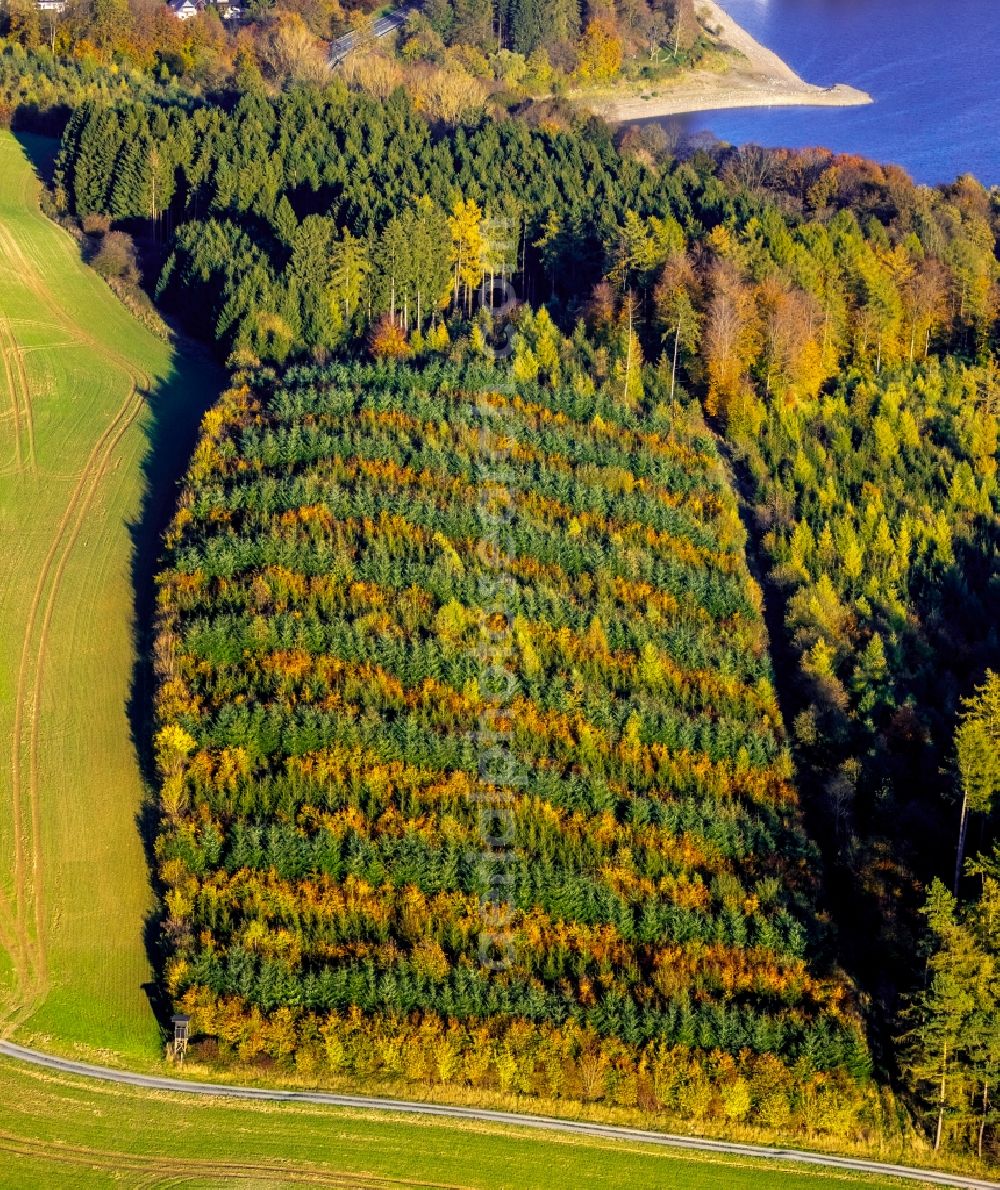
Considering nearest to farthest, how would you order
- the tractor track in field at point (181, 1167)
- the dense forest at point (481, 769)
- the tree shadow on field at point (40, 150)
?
1. the tractor track in field at point (181, 1167)
2. the dense forest at point (481, 769)
3. the tree shadow on field at point (40, 150)

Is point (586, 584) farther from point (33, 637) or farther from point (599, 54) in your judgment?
point (599, 54)

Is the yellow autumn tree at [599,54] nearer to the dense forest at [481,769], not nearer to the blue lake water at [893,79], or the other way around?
the blue lake water at [893,79]

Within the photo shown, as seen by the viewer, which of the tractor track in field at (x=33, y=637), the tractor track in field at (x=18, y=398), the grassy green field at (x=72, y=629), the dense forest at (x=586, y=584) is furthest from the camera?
the tractor track in field at (x=18, y=398)

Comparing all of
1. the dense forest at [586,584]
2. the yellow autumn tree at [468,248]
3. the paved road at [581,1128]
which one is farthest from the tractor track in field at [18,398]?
the paved road at [581,1128]

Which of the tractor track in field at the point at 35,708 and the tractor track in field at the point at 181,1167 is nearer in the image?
the tractor track in field at the point at 181,1167

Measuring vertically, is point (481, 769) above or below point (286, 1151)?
above

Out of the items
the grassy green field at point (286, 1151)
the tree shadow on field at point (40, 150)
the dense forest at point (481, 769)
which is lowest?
the grassy green field at point (286, 1151)

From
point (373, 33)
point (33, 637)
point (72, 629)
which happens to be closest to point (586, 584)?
point (72, 629)

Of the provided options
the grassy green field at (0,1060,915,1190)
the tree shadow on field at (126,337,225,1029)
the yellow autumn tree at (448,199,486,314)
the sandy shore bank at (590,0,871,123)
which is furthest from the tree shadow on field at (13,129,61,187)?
the grassy green field at (0,1060,915,1190)
